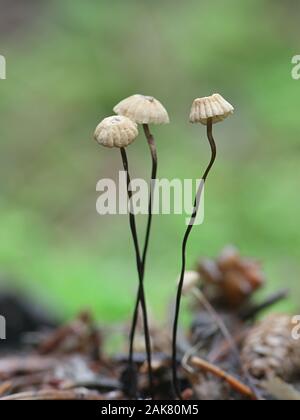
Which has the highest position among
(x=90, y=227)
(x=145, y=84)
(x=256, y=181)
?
(x=145, y=84)

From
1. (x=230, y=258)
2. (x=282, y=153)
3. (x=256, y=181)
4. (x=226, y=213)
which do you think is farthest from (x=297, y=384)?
(x=282, y=153)

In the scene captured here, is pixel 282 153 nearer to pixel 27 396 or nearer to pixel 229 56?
pixel 229 56

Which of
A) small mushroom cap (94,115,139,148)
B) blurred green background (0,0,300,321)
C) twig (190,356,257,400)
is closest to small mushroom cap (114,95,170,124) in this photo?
small mushroom cap (94,115,139,148)

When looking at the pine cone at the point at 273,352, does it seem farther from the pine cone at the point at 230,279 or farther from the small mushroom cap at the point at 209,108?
the small mushroom cap at the point at 209,108

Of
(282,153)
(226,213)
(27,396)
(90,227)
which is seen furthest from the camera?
(282,153)

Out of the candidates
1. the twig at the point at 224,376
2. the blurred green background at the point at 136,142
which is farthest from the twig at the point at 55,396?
the blurred green background at the point at 136,142

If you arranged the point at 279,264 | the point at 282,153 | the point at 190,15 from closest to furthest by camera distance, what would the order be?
1. the point at 279,264
2. the point at 282,153
3. the point at 190,15

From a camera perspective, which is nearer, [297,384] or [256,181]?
[297,384]

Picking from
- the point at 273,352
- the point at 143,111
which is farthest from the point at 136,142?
the point at 143,111

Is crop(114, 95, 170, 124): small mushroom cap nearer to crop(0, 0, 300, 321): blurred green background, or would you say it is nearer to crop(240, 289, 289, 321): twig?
crop(240, 289, 289, 321): twig
